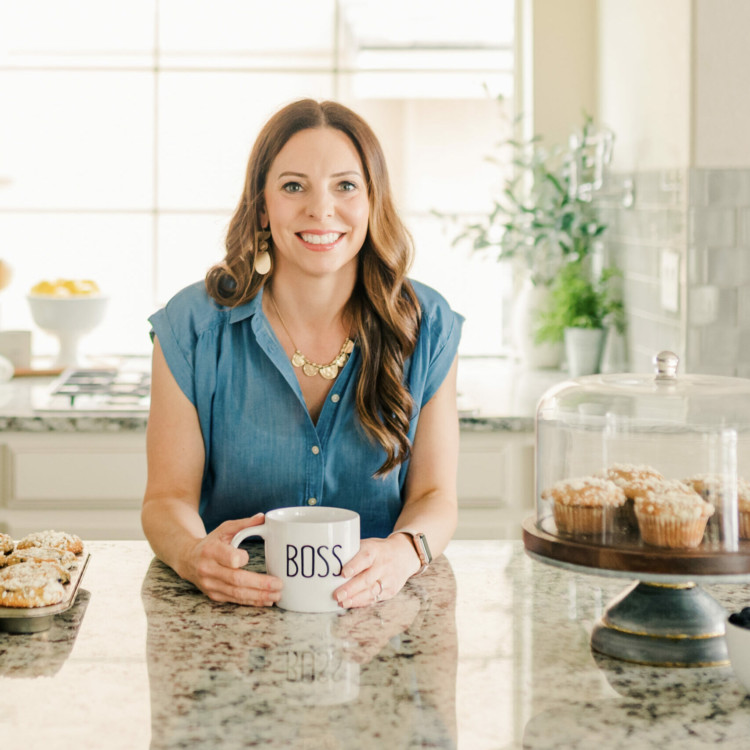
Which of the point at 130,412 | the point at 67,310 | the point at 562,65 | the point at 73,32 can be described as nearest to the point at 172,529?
the point at 130,412

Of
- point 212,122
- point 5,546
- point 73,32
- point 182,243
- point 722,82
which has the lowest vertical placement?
point 5,546

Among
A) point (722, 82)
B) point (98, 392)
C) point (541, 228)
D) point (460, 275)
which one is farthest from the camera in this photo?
point (460, 275)

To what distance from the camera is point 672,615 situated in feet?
3.57

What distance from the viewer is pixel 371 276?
68.9 inches

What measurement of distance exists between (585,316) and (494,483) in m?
0.77

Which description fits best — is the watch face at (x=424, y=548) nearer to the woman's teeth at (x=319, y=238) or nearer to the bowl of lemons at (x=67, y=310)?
the woman's teeth at (x=319, y=238)

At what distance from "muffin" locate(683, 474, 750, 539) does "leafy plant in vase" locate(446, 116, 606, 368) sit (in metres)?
2.14

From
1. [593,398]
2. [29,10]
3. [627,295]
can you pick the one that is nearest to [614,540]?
[593,398]

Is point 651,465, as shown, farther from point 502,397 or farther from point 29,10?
point 29,10

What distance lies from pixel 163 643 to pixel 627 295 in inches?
89.4

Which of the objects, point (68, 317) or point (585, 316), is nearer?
point (585, 316)

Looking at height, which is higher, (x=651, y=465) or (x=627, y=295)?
(x=627, y=295)

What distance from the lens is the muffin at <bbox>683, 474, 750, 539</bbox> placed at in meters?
1.09

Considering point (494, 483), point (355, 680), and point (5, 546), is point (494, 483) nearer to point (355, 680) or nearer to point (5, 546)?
point (5, 546)
